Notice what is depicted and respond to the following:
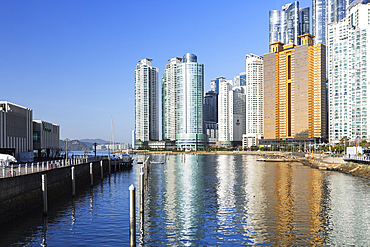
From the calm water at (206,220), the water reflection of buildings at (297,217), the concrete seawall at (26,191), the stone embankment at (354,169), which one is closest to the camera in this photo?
the calm water at (206,220)

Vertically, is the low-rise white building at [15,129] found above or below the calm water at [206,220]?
above

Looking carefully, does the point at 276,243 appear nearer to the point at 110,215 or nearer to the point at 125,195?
the point at 110,215

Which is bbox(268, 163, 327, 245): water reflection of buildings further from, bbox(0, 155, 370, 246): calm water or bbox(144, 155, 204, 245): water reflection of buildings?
bbox(144, 155, 204, 245): water reflection of buildings

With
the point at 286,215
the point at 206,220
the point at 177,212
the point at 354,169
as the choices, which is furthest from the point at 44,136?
the point at 354,169

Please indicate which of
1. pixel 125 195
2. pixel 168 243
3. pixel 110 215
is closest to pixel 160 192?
pixel 125 195

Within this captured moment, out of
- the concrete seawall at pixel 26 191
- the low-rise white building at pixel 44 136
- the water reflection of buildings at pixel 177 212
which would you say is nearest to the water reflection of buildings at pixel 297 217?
the water reflection of buildings at pixel 177 212

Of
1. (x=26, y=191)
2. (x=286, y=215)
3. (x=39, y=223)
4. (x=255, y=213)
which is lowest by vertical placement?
(x=255, y=213)

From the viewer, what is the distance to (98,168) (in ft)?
280

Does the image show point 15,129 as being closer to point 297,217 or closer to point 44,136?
point 44,136

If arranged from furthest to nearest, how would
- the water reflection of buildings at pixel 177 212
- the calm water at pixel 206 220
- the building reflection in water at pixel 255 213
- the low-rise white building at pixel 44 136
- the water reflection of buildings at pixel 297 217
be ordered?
the low-rise white building at pixel 44 136
the water reflection of buildings at pixel 177 212
the building reflection in water at pixel 255 213
the water reflection of buildings at pixel 297 217
the calm water at pixel 206 220

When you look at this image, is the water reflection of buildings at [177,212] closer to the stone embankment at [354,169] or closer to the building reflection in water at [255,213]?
the building reflection in water at [255,213]

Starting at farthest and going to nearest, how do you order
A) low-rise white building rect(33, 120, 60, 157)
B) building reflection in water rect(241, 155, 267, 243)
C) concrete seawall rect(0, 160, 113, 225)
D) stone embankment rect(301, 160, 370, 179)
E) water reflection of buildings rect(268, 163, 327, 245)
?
1. low-rise white building rect(33, 120, 60, 157)
2. stone embankment rect(301, 160, 370, 179)
3. concrete seawall rect(0, 160, 113, 225)
4. building reflection in water rect(241, 155, 267, 243)
5. water reflection of buildings rect(268, 163, 327, 245)

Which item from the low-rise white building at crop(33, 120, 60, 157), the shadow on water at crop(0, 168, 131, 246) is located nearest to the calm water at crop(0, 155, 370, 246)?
the shadow on water at crop(0, 168, 131, 246)

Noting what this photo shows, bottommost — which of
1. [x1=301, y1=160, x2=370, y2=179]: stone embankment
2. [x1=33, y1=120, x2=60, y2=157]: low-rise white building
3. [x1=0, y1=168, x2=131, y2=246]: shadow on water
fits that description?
[x1=301, y1=160, x2=370, y2=179]: stone embankment
